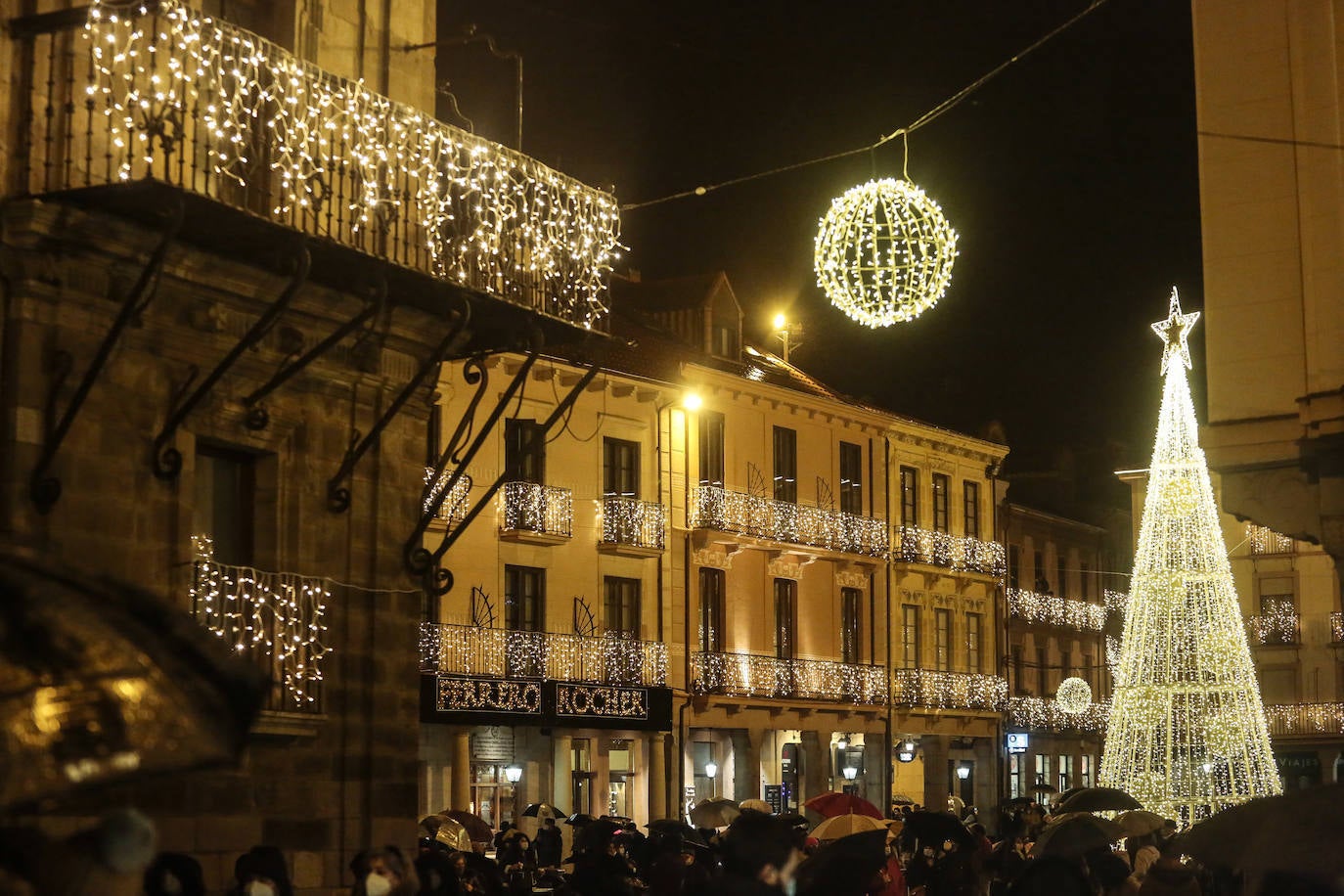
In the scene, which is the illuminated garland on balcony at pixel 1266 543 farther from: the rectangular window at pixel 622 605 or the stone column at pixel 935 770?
the rectangular window at pixel 622 605

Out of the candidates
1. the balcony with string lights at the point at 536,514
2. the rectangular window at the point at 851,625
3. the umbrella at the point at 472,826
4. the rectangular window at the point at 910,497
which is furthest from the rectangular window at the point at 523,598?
the rectangular window at the point at 910,497

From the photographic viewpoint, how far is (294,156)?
1397 cm

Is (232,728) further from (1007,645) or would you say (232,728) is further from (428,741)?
(1007,645)

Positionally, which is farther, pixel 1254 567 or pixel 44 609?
pixel 1254 567

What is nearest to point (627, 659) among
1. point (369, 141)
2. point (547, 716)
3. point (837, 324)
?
point (547, 716)

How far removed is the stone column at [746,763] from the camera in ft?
140

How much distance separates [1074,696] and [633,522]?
21.9m

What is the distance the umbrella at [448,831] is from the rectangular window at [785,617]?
22.4 meters

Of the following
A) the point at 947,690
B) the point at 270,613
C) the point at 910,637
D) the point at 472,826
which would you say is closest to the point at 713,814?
the point at 472,826

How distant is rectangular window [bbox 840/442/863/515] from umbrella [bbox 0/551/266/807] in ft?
134

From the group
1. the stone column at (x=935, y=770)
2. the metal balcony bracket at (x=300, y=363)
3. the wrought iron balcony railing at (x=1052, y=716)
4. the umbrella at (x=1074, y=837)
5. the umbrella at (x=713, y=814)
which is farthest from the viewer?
the wrought iron balcony railing at (x=1052, y=716)

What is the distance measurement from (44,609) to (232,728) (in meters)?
0.62

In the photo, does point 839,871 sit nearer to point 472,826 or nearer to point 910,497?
point 472,826

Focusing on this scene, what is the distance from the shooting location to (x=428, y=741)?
3509cm
